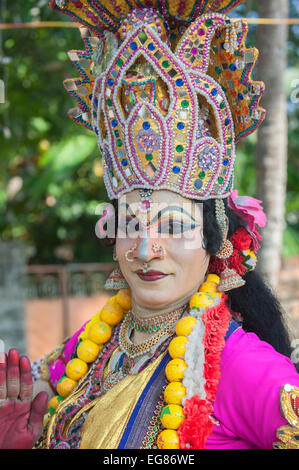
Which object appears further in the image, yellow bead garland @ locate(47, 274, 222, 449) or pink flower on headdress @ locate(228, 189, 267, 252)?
pink flower on headdress @ locate(228, 189, 267, 252)

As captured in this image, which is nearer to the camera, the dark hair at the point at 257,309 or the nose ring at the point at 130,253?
the nose ring at the point at 130,253

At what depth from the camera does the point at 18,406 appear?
2145 mm

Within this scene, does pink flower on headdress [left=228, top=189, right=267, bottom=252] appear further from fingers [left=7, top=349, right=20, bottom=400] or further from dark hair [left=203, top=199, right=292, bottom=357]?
fingers [left=7, top=349, right=20, bottom=400]

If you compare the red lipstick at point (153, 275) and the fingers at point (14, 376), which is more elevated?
the red lipstick at point (153, 275)

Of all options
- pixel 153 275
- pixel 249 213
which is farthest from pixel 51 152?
pixel 153 275

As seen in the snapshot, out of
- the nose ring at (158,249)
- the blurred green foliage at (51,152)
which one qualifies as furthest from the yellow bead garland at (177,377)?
the blurred green foliage at (51,152)

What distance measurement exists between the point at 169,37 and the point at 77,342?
57.9 inches

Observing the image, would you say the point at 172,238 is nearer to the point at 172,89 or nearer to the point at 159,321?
the point at 159,321

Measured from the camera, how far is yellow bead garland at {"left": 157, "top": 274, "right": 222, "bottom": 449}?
1915 millimetres

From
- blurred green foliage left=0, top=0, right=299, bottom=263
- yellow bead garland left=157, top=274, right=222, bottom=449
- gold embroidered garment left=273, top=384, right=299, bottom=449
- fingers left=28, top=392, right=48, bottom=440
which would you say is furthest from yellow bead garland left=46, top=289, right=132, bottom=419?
blurred green foliage left=0, top=0, right=299, bottom=263

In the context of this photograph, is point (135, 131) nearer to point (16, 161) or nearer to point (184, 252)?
point (184, 252)

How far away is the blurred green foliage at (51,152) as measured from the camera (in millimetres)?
5750

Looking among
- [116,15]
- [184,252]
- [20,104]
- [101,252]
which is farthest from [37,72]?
[101,252]

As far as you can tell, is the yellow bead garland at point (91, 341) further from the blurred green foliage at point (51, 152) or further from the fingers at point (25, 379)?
the blurred green foliage at point (51, 152)
